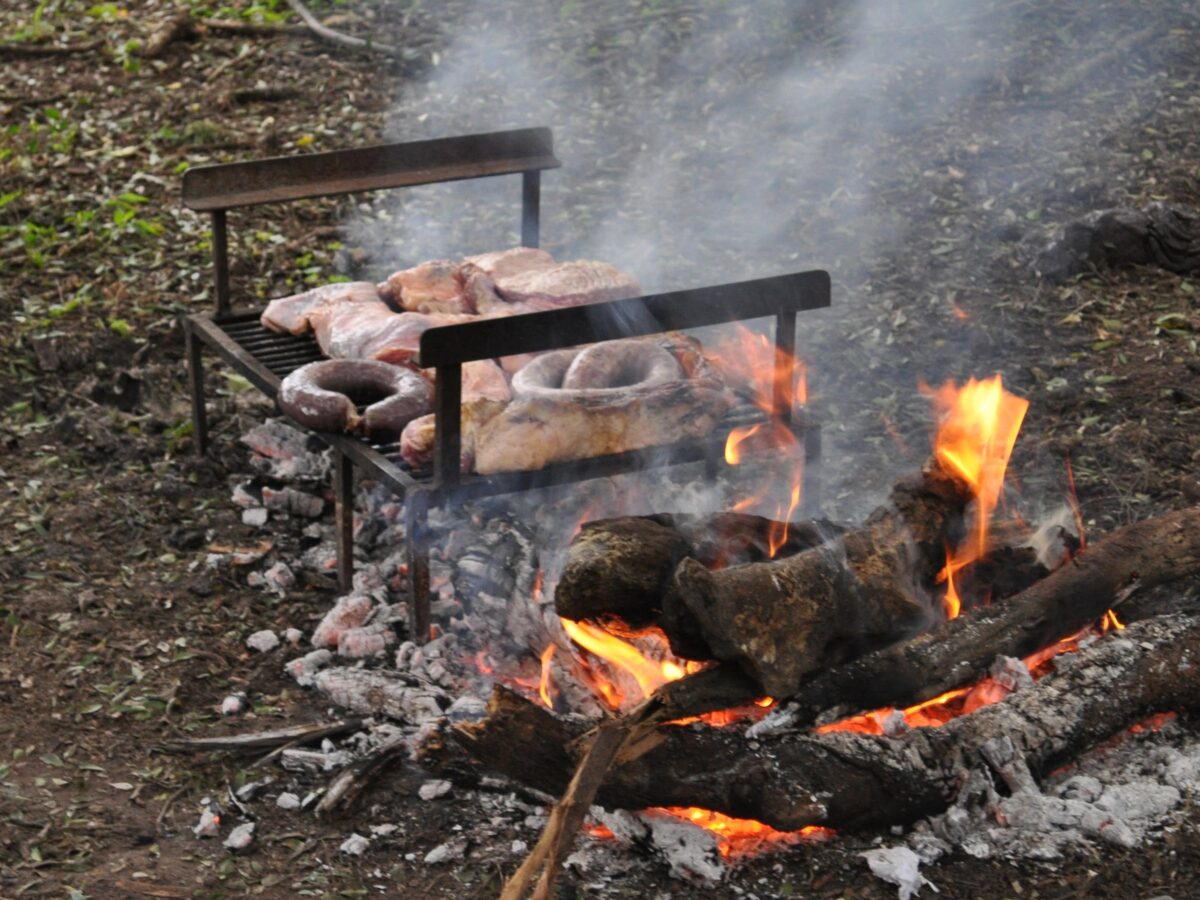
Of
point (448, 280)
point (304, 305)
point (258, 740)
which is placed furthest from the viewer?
point (448, 280)

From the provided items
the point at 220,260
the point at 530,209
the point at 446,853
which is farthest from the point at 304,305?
the point at 446,853

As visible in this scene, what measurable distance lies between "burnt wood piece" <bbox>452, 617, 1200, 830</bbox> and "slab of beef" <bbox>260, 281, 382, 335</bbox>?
8.87ft

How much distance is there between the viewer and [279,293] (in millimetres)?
8570

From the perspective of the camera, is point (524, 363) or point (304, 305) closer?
point (524, 363)

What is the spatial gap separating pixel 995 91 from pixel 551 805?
7093 millimetres

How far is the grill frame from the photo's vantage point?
5.00 m

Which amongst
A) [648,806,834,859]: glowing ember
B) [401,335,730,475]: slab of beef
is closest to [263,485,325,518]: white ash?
[401,335,730,475]: slab of beef

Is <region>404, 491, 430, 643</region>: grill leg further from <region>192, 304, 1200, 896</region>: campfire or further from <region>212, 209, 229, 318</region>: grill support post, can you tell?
<region>212, 209, 229, 318</region>: grill support post

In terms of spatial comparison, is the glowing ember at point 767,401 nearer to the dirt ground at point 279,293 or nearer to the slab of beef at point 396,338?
the dirt ground at point 279,293

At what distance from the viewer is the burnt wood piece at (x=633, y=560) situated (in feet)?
14.5

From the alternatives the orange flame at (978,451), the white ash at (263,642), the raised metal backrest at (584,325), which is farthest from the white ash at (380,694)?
the orange flame at (978,451)

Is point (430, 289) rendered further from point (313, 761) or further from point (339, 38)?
point (339, 38)

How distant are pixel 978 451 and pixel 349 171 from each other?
11.1ft

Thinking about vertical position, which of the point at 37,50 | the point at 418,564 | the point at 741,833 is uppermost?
the point at 37,50
